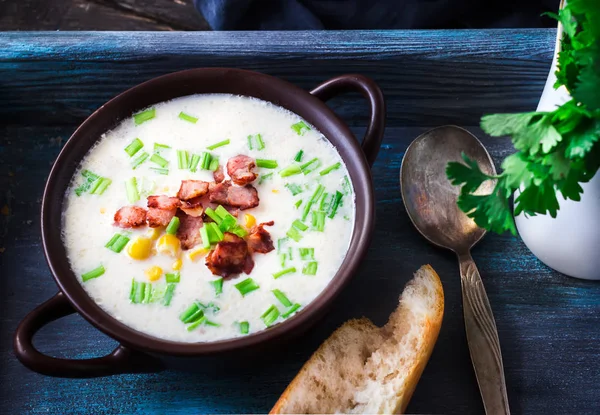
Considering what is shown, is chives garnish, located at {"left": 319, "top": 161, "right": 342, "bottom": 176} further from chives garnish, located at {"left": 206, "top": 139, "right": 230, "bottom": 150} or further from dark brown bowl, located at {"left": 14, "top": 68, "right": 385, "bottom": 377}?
chives garnish, located at {"left": 206, "top": 139, "right": 230, "bottom": 150}

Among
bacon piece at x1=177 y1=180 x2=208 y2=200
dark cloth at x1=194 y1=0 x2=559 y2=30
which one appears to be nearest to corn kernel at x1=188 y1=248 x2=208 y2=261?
bacon piece at x1=177 y1=180 x2=208 y2=200

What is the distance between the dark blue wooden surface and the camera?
4.83ft

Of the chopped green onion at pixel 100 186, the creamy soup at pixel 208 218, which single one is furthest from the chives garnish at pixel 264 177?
the chopped green onion at pixel 100 186

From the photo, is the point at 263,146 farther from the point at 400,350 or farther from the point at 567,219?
the point at 567,219

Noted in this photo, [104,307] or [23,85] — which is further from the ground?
[23,85]

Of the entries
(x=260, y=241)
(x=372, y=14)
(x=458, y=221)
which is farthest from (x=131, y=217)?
(x=372, y=14)

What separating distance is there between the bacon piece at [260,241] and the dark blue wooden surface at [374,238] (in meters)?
0.25

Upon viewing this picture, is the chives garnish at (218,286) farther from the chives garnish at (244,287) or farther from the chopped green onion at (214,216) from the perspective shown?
the chopped green onion at (214,216)

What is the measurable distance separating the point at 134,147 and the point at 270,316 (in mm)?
505

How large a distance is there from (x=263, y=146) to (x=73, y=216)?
434 mm

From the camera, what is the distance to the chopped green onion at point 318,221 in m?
1.40

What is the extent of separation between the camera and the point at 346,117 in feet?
6.07

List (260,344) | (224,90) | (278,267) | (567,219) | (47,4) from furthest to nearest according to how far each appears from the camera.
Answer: (47,4), (224,90), (567,219), (278,267), (260,344)

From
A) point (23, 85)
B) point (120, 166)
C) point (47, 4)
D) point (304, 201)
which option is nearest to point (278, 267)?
point (304, 201)
